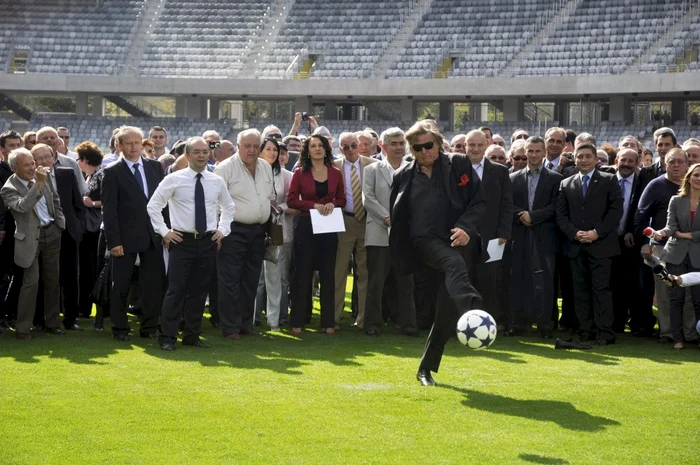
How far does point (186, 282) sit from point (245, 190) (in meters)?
1.25

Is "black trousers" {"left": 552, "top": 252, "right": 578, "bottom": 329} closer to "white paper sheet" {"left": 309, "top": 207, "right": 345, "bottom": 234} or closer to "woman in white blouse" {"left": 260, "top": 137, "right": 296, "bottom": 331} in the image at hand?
"white paper sheet" {"left": 309, "top": 207, "right": 345, "bottom": 234}

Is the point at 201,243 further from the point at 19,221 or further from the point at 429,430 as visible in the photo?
the point at 429,430

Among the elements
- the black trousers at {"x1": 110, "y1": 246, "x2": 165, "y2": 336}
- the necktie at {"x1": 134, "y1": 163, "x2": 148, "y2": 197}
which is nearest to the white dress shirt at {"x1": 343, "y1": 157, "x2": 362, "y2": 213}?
the black trousers at {"x1": 110, "y1": 246, "x2": 165, "y2": 336}

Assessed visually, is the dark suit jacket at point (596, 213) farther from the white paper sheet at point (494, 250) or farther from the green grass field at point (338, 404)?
the green grass field at point (338, 404)

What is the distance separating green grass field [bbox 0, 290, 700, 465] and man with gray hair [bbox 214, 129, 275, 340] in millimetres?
451

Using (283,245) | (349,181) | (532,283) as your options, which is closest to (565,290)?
(532,283)

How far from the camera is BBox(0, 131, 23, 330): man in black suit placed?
11.3 metres

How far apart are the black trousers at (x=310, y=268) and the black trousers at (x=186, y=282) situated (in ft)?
4.08

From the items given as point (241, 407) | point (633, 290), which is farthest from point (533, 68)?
point (241, 407)

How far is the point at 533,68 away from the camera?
33.4m

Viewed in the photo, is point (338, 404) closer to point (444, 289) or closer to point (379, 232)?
point (444, 289)

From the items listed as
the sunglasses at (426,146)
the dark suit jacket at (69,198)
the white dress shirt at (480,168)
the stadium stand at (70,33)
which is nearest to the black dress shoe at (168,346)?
the dark suit jacket at (69,198)

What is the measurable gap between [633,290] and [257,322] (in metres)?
4.12

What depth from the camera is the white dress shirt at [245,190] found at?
11430mm
